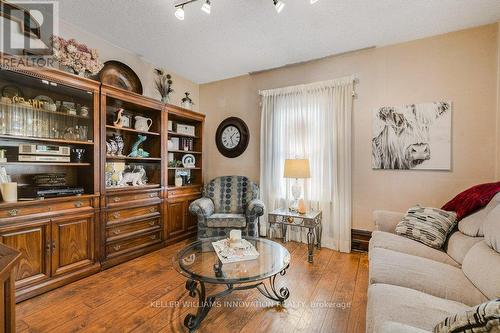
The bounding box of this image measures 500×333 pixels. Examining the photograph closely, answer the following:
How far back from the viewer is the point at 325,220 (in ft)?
10.3

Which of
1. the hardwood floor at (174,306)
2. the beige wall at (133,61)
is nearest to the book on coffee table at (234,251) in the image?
the hardwood floor at (174,306)

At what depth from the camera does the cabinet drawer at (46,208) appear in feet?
5.98

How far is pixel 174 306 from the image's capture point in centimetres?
182

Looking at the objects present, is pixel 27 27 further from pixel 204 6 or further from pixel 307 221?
pixel 307 221

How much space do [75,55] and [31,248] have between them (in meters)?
1.81

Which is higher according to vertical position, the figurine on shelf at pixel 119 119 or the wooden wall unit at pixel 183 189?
the figurine on shelf at pixel 119 119

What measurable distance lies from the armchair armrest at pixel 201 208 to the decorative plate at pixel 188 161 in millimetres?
849

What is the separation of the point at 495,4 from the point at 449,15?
0.33 meters

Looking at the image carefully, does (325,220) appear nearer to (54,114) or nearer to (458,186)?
(458,186)

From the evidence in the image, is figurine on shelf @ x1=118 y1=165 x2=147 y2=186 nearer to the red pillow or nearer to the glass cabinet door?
the glass cabinet door

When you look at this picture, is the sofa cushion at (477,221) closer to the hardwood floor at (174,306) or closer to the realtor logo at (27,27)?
the hardwood floor at (174,306)

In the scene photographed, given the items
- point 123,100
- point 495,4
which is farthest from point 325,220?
point 123,100

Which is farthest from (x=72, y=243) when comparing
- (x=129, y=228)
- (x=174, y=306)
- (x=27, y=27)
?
(x=27, y=27)

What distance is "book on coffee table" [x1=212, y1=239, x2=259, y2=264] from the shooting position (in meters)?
1.77
